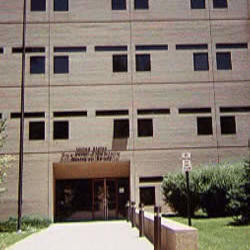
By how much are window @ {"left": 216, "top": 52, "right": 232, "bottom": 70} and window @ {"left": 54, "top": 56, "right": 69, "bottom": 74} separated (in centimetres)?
1044

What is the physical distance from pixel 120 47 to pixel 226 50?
738 cm

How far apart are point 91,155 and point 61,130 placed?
2615mm

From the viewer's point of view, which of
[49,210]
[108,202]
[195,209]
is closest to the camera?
[195,209]

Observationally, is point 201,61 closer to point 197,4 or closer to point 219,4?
point 197,4

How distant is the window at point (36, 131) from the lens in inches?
1081

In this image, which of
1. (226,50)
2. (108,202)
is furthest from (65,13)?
(108,202)

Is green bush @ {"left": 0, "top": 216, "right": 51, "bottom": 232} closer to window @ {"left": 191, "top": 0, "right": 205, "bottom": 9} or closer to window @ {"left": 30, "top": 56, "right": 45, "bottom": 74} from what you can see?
window @ {"left": 30, "top": 56, "right": 45, "bottom": 74}

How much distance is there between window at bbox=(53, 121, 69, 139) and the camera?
2745cm

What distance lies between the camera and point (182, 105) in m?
28.1

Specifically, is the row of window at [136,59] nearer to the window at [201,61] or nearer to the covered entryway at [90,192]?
the window at [201,61]

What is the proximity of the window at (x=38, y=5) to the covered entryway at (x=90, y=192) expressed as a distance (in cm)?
1125

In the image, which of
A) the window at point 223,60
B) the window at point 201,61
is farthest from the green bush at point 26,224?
the window at point 223,60

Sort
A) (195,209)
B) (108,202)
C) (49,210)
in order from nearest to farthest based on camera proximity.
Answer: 1. (195,209)
2. (49,210)
3. (108,202)

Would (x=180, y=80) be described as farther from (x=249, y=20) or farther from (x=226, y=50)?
(x=249, y=20)
